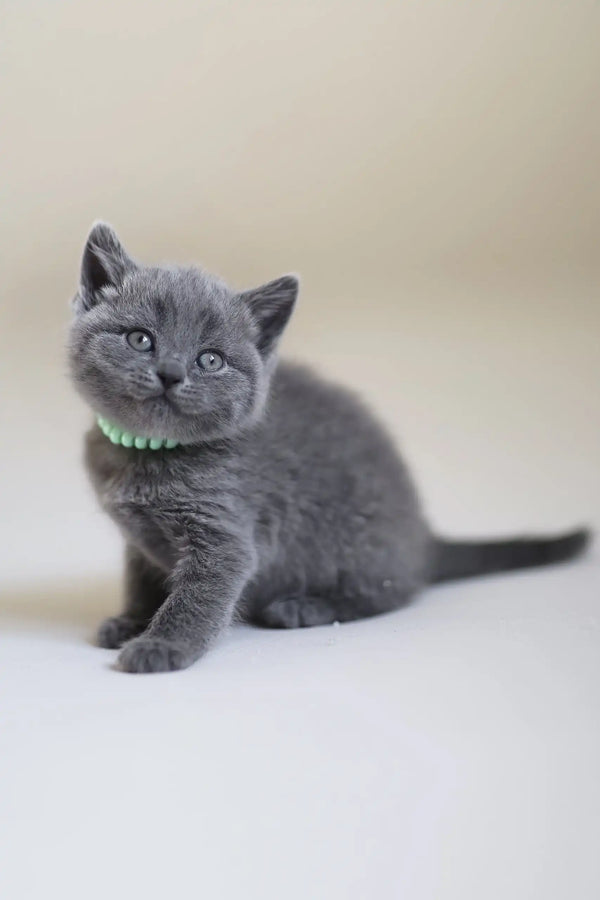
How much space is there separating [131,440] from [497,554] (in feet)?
3.46

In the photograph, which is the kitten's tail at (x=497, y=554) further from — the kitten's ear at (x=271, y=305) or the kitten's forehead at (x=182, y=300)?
the kitten's forehead at (x=182, y=300)

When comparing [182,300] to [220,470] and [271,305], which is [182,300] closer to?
[271,305]

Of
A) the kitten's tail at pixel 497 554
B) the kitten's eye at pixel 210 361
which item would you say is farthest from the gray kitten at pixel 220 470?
the kitten's tail at pixel 497 554

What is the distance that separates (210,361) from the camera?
176cm

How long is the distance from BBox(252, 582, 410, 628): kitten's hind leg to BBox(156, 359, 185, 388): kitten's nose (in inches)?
22.2

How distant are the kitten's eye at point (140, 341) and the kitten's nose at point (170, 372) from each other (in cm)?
5

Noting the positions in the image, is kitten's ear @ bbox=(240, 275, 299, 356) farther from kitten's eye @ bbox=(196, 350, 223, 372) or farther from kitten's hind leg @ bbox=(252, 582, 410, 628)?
kitten's hind leg @ bbox=(252, 582, 410, 628)

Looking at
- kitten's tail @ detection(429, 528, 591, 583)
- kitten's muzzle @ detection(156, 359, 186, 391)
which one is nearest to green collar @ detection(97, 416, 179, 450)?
kitten's muzzle @ detection(156, 359, 186, 391)

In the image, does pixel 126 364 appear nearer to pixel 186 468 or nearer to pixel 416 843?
pixel 186 468

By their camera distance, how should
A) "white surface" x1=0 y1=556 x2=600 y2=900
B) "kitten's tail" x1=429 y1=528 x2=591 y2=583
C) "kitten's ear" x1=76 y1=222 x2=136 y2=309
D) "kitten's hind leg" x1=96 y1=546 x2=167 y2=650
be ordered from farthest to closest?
1. "kitten's tail" x1=429 y1=528 x2=591 y2=583
2. "kitten's hind leg" x1=96 y1=546 x2=167 y2=650
3. "kitten's ear" x1=76 y1=222 x2=136 y2=309
4. "white surface" x1=0 y1=556 x2=600 y2=900

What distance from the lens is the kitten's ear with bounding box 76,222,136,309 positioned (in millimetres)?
1783

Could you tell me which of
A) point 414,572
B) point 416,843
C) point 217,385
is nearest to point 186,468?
point 217,385

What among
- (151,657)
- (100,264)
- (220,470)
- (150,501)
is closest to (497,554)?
(220,470)

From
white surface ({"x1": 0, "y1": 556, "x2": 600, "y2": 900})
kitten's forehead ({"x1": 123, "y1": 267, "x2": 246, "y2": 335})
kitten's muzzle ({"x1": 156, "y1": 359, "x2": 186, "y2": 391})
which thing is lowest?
white surface ({"x1": 0, "y1": 556, "x2": 600, "y2": 900})
